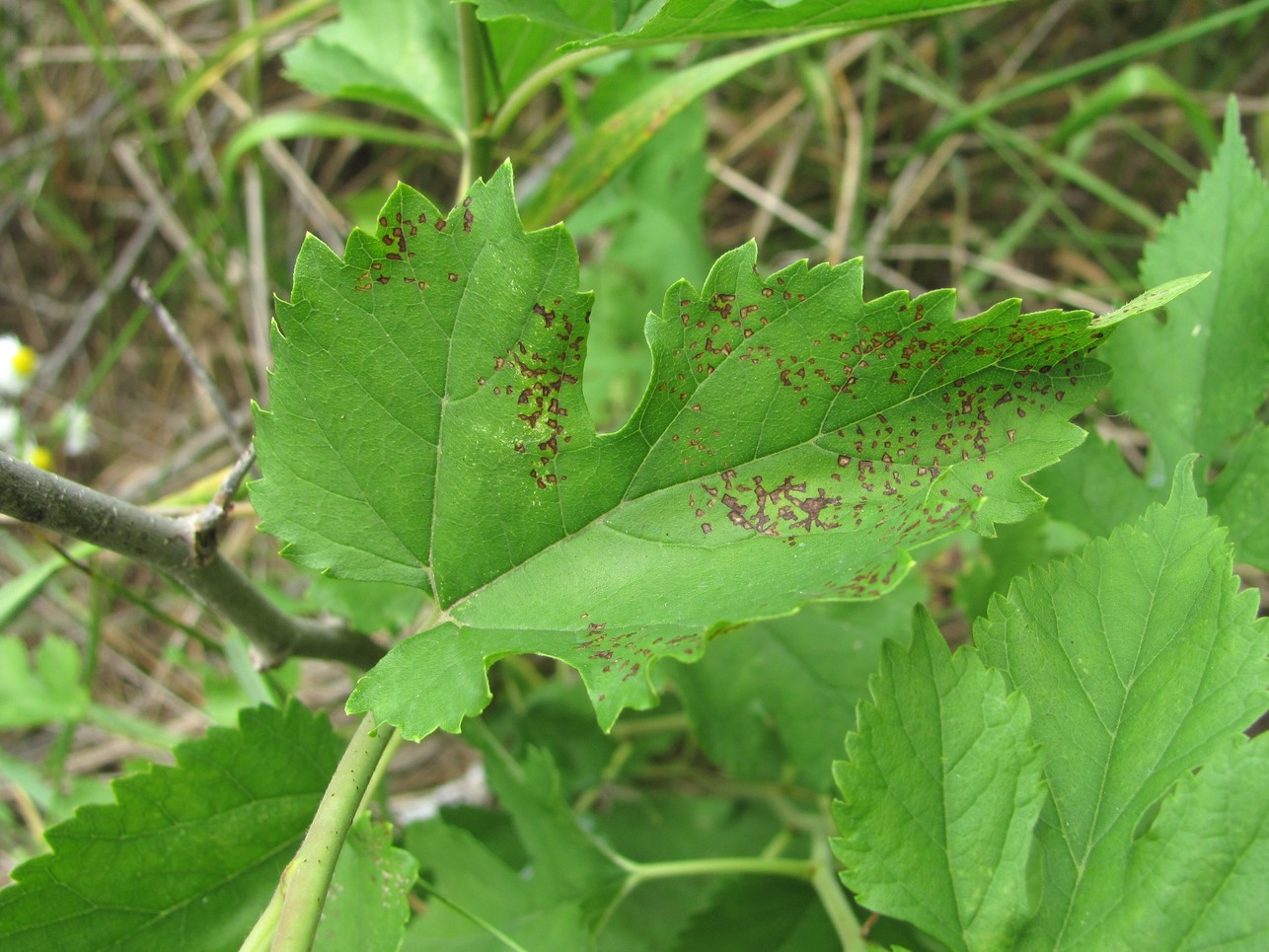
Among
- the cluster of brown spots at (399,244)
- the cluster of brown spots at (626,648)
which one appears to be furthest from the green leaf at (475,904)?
the cluster of brown spots at (399,244)

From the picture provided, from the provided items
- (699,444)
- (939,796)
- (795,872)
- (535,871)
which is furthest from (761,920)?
(699,444)

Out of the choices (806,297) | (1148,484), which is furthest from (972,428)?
(1148,484)

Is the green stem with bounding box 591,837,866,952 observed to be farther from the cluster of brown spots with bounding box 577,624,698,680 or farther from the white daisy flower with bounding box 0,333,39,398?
the white daisy flower with bounding box 0,333,39,398

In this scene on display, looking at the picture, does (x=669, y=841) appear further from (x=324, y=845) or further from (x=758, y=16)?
(x=758, y=16)

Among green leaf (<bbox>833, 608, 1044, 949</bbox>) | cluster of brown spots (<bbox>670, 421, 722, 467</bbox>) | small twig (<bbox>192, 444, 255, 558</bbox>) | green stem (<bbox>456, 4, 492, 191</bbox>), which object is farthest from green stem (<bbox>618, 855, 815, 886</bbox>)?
green stem (<bbox>456, 4, 492, 191</bbox>)

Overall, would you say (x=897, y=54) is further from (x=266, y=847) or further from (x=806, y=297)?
(x=266, y=847)

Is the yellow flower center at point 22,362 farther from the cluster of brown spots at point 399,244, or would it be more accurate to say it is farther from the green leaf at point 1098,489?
the green leaf at point 1098,489

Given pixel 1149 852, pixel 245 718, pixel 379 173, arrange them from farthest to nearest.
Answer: pixel 379 173 < pixel 245 718 < pixel 1149 852
